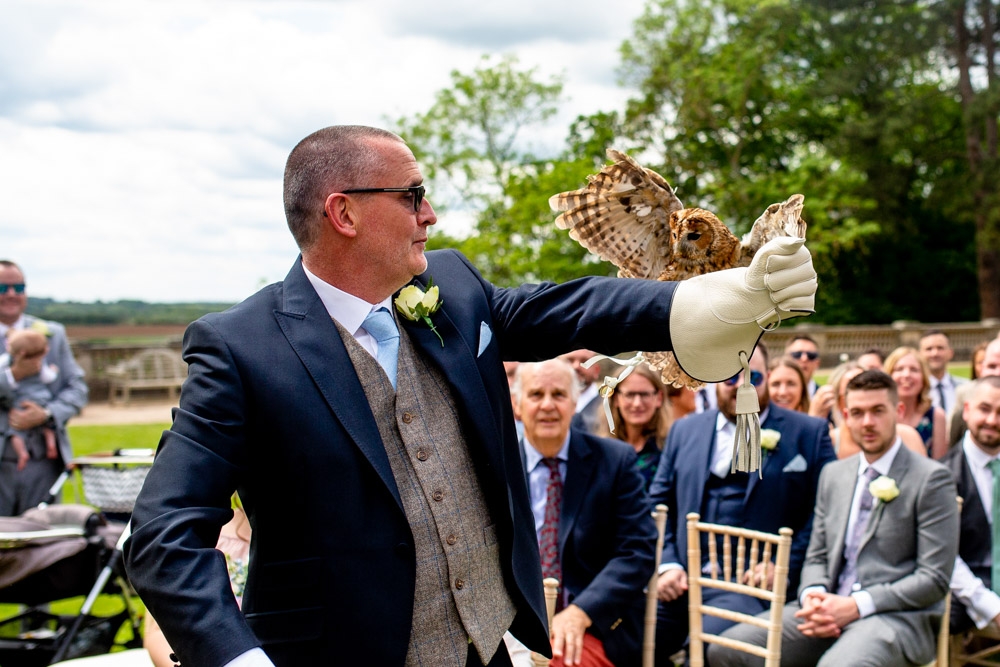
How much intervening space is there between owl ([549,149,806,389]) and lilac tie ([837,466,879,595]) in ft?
7.39

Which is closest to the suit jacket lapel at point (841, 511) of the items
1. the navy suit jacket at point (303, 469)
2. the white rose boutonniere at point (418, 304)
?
the navy suit jacket at point (303, 469)

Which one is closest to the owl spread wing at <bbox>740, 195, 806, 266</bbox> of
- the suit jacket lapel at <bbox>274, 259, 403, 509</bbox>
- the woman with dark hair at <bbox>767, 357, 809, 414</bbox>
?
the suit jacket lapel at <bbox>274, 259, 403, 509</bbox>

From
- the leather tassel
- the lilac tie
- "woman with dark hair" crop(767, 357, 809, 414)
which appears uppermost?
the leather tassel

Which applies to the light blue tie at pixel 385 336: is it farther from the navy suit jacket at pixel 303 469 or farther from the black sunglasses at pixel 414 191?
the black sunglasses at pixel 414 191

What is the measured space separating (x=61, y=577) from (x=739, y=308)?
376 centimetres

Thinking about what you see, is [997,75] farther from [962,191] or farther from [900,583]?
[900,583]

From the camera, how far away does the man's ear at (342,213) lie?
1.76m

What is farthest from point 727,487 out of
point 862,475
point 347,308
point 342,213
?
point 342,213

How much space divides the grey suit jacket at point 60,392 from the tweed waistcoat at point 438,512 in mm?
4404

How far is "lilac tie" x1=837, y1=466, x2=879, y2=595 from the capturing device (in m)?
3.82

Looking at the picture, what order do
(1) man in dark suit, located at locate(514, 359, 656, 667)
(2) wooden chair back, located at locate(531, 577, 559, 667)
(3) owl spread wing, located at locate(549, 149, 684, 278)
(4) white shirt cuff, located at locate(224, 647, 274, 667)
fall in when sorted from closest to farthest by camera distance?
1. (4) white shirt cuff, located at locate(224, 647, 274, 667)
2. (3) owl spread wing, located at locate(549, 149, 684, 278)
3. (2) wooden chair back, located at locate(531, 577, 559, 667)
4. (1) man in dark suit, located at locate(514, 359, 656, 667)

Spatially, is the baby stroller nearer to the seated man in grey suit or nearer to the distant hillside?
the seated man in grey suit

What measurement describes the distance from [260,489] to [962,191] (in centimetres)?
2512

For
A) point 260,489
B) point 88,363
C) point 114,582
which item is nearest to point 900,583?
point 260,489
